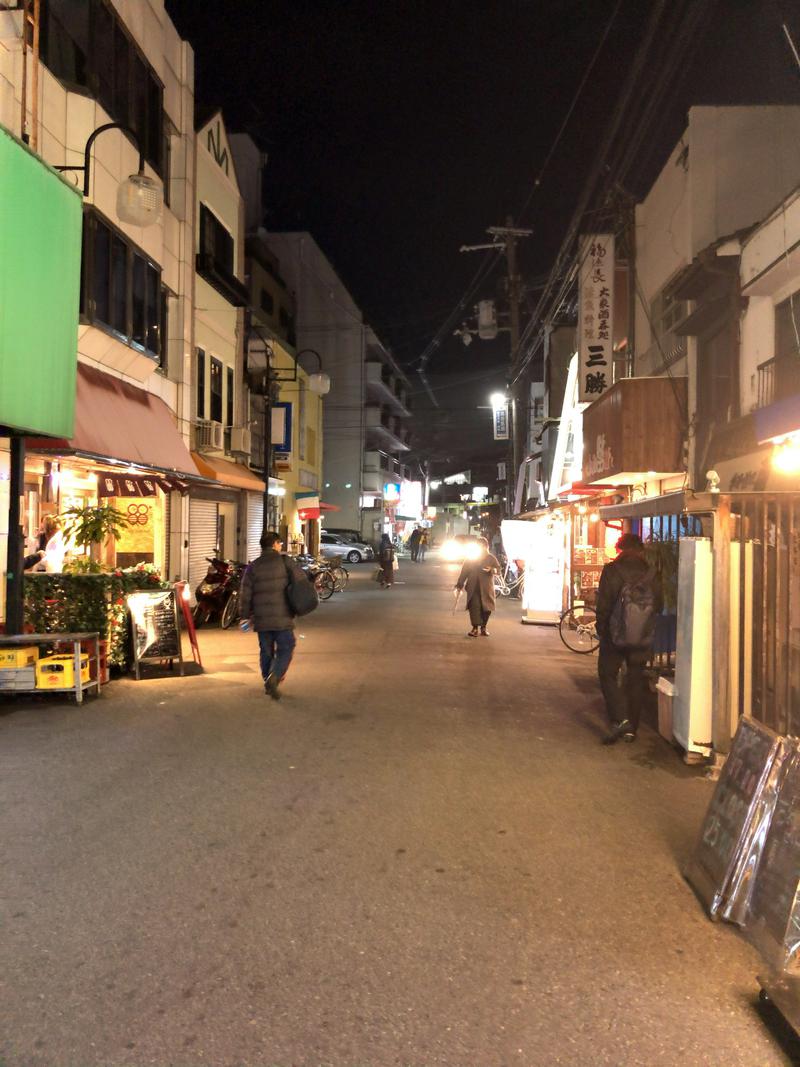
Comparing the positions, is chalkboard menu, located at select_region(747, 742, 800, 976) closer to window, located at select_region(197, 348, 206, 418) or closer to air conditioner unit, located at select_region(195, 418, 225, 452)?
air conditioner unit, located at select_region(195, 418, 225, 452)

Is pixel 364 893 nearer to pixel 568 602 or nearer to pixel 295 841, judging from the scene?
pixel 295 841

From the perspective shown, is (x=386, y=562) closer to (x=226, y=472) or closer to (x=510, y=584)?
(x=510, y=584)

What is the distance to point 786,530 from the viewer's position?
568 centimetres

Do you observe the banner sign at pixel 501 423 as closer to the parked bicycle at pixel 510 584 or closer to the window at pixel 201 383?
the parked bicycle at pixel 510 584

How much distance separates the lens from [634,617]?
693cm

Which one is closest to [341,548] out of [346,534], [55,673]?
[346,534]

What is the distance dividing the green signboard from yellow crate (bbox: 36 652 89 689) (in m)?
2.43

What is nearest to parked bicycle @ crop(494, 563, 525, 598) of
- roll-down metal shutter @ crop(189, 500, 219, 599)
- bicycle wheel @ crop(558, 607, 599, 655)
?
roll-down metal shutter @ crop(189, 500, 219, 599)

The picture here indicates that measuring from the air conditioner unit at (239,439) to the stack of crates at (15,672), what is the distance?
40.8 feet

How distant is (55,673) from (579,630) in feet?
27.0

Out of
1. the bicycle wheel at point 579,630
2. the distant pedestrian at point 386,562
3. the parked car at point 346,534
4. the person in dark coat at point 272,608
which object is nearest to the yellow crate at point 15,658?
the person in dark coat at point 272,608

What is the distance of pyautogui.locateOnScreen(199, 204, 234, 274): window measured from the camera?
59.2 ft

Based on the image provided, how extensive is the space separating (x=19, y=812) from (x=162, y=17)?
15774 mm

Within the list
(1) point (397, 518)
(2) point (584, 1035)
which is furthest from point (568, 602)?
(1) point (397, 518)
